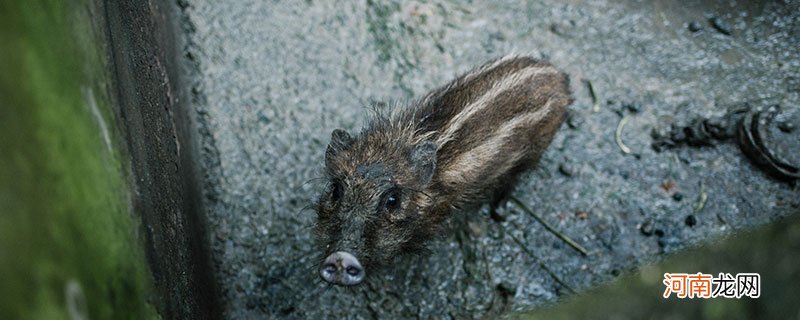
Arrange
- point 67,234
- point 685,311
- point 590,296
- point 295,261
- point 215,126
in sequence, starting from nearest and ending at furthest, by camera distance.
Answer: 1. point 685,311
2. point 590,296
3. point 67,234
4. point 295,261
5. point 215,126

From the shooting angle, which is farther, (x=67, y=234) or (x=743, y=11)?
(x=743, y=11)

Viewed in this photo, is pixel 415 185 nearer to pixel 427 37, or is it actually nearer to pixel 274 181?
pixel 274 181

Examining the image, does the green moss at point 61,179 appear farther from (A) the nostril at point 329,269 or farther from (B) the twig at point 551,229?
(B) the twig at point 551,229

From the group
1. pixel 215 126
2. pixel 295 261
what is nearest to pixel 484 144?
pixel 295 261

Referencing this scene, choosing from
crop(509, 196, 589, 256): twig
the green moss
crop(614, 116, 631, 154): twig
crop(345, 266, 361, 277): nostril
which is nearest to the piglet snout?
crop(345, 266, 361, 277): nostril

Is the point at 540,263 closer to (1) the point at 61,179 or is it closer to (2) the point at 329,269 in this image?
(2) the point at 329,269

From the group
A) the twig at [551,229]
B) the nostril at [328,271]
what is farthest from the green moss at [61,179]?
the twig at [551,229]

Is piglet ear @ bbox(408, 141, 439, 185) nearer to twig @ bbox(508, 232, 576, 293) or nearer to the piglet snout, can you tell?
the piglet snout

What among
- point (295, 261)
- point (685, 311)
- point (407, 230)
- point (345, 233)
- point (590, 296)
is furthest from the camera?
point (295, 261)
